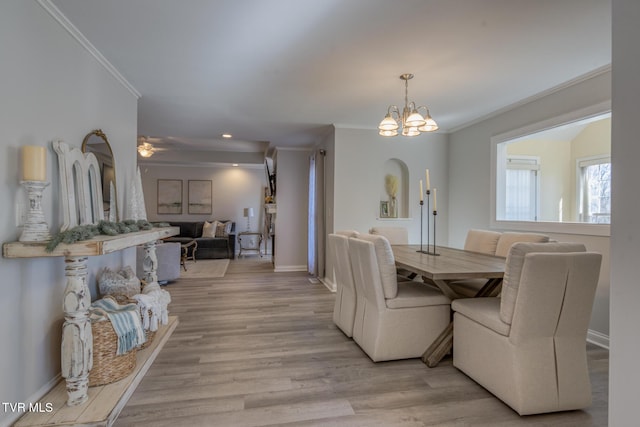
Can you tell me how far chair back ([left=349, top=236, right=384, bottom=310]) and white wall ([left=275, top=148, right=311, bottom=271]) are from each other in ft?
12.2

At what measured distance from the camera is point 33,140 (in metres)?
1.85

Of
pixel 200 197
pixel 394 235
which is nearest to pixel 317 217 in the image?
pixel 394 235

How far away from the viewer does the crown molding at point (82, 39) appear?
1.94m

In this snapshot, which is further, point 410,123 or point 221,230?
point 221,230

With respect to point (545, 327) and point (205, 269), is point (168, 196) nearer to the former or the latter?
point (205, 269)

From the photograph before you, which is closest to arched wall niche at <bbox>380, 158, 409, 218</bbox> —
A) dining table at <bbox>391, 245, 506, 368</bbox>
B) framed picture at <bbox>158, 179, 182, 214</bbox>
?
dining table at <bbox>391, 245, 506, 368</bbox>

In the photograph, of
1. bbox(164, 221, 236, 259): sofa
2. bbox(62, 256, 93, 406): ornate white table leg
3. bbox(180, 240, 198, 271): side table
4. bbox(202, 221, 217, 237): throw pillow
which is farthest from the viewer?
bbox(202, 221, 217, 237): throw pillow

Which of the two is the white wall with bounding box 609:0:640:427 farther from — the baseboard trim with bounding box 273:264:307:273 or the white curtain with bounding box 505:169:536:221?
the baseboard trim with bounding box 273:264:307:273

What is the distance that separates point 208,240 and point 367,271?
6153 mm

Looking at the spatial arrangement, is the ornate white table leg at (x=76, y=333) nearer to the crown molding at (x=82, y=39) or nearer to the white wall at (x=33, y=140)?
the white wall at (x=33, y=140)

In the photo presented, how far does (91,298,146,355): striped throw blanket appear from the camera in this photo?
204cm

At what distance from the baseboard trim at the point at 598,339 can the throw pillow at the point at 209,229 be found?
7.32 m

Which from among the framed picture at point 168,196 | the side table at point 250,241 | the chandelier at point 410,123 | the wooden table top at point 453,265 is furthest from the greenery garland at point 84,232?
the framed picture at point 168,196

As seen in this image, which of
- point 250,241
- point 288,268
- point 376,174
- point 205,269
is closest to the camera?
point 376,174
